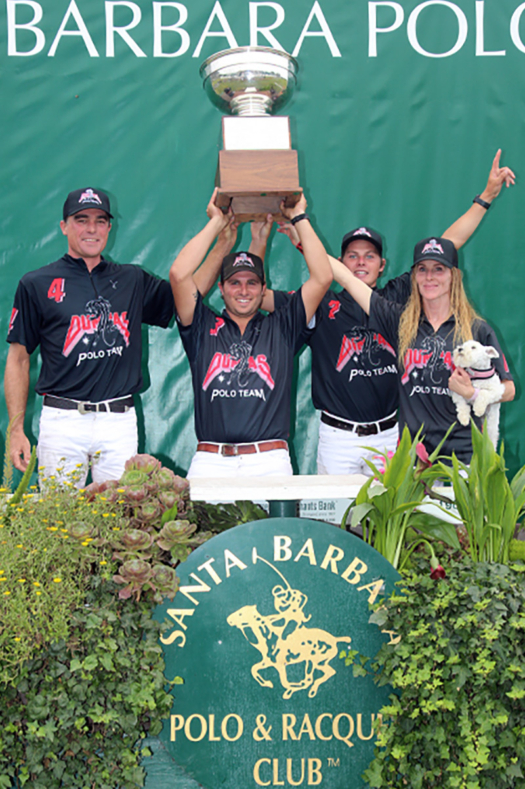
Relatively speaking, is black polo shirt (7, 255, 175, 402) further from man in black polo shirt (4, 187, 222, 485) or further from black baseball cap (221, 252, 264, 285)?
black baseball cap (221, 252, 264, 285)

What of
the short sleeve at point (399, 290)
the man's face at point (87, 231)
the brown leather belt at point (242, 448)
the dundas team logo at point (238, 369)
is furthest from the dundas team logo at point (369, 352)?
the man's face at point (87, 231)

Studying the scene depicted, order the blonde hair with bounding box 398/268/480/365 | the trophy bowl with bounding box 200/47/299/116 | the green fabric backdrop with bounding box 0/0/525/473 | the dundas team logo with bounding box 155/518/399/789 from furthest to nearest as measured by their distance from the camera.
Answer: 1. the green fabric backdrop with bounding box 0/0/525/473
2. the blonde hair with bounding box 398/268/480/365
3. the trophy bowl with bounding box 200/47/299/116
4. the dundas team logo with bounding box 155/518/399/789

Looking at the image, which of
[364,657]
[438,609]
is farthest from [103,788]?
[438,609]

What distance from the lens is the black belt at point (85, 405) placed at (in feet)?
11.4

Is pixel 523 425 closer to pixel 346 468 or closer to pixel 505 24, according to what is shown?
pixel 346 468

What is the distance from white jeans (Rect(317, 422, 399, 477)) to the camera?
3.66 metres

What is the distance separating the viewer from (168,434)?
4.20 meters

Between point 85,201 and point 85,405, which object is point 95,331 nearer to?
point 85,405

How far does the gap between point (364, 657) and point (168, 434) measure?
7.83 ft

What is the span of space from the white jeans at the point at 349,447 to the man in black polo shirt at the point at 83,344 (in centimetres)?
98

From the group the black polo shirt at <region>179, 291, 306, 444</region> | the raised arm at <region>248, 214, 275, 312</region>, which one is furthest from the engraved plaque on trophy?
the black polo shirt at <region>179, 291, 306, 444</region>

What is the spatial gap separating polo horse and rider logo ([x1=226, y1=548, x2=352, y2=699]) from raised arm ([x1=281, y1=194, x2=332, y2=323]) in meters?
1.68

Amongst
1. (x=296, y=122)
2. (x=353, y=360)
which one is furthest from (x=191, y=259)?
(x=296, y=122)

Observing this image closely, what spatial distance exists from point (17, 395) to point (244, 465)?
1.29 m
